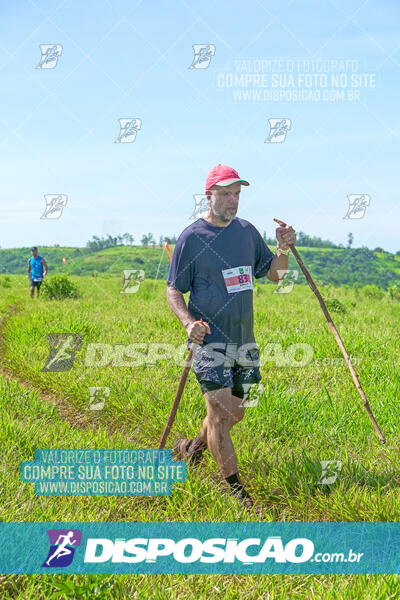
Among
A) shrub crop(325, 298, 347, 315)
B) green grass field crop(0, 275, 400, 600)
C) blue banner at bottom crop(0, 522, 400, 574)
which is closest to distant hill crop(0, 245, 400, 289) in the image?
shrub crop(325, 298, 347, 315)

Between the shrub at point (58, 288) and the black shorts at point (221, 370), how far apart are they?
12154 millimetres

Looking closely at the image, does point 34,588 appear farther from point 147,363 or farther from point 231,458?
point 147,363

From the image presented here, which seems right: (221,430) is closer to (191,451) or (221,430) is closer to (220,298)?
(191,451)

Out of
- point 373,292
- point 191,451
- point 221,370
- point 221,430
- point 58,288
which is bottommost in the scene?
point 191,451

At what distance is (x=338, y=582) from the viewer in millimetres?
Result: 2910

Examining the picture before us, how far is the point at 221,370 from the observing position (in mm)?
3969

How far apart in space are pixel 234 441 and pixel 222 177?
2.32 meters

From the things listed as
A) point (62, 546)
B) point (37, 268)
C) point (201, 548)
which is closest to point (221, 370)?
point (201, 548)

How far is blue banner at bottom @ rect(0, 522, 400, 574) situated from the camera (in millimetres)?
3008

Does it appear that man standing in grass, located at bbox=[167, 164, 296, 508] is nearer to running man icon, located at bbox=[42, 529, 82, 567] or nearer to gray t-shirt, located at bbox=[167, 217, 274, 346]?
gray t-shirt, located at bbox=[167, 217, 274, 346]

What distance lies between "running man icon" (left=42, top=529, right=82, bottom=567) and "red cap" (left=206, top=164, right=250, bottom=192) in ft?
8.73

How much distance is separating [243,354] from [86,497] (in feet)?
5.27

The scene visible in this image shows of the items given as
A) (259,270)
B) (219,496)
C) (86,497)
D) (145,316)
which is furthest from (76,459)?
(145,316)

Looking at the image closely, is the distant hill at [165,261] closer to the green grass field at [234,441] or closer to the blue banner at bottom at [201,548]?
the green grass field at [234,441]
